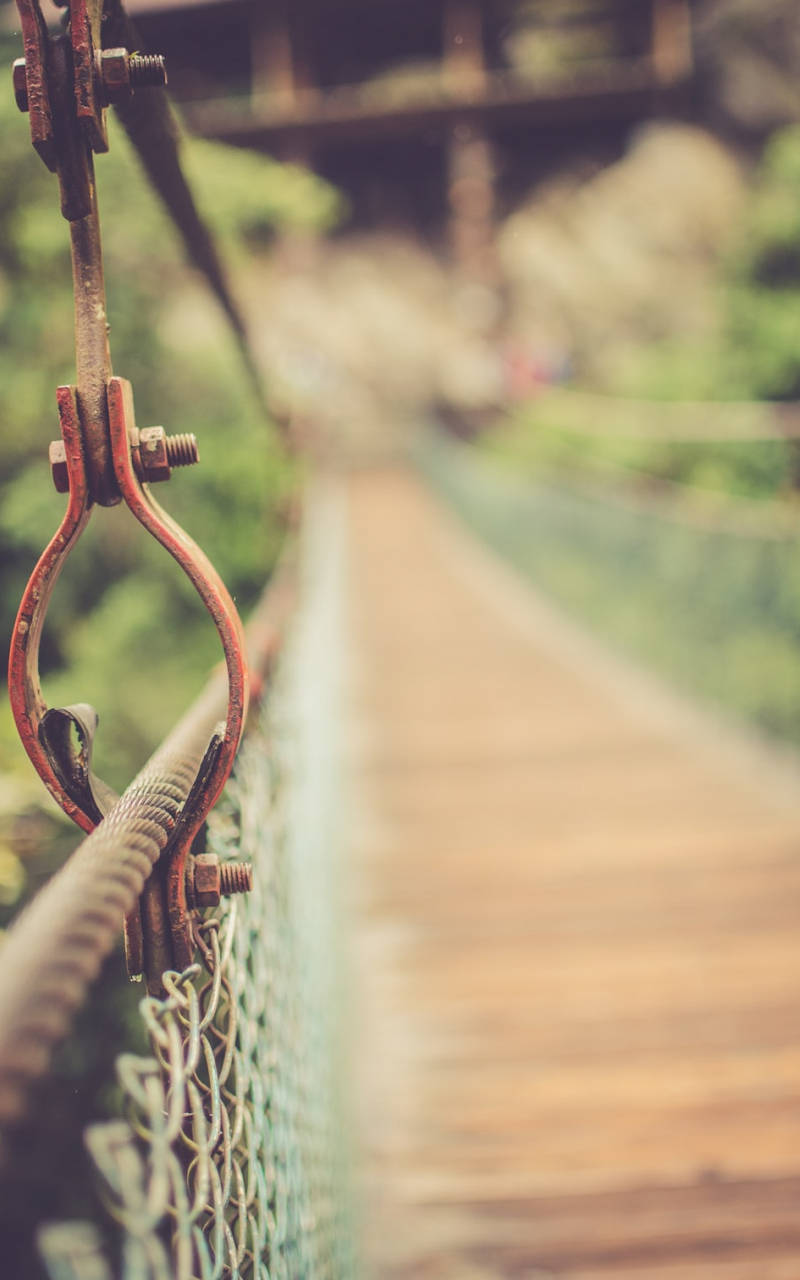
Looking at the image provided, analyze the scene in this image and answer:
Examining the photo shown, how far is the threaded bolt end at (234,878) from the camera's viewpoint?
691 mm

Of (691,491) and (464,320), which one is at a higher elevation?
(464,320)

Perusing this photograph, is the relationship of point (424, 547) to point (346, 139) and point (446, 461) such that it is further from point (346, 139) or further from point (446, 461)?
point (346, 139)

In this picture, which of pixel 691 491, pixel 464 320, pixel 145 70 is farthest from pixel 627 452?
pixel 145 70

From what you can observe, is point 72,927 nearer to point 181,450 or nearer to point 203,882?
point 203,882

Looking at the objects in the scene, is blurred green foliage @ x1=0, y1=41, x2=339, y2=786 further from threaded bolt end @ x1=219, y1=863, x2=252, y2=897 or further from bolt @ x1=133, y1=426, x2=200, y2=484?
threaded bolt end @ x1=219, y1=863, x2=252, y2=897

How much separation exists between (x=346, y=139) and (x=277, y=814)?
774 inches

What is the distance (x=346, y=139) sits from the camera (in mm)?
18750

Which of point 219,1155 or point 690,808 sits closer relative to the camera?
point 219,1155

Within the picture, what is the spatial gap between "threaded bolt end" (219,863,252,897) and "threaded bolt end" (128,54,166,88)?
0.52 m

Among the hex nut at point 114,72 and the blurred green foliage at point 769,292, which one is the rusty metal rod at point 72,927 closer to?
the hex nut at point 114,72

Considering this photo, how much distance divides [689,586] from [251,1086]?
3.48 metres

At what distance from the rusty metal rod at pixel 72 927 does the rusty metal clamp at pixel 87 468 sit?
0.13ft

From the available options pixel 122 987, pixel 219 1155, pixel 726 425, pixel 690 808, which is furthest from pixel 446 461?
pixel 219 1155

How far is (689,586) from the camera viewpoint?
13.5ft
